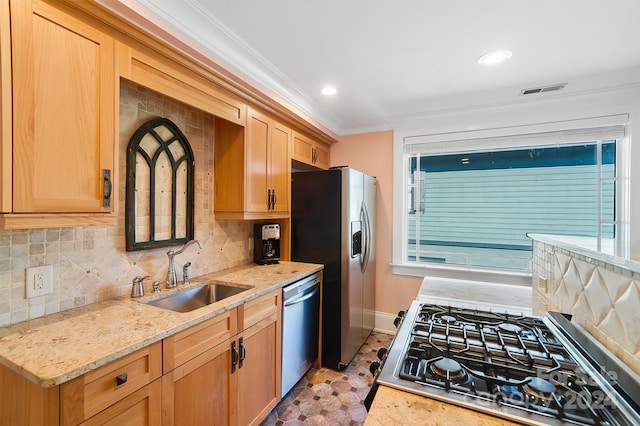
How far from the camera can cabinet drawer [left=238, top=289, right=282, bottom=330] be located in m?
1.67

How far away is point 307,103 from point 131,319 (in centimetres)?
219

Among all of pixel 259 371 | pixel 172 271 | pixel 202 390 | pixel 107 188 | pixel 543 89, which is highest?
pixel 543 89

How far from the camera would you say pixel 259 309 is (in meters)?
1.80

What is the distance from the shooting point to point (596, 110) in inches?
96.8

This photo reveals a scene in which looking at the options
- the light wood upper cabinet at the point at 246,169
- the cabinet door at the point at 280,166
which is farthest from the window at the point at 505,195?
the light wood upper cabinet at the point at 246,169

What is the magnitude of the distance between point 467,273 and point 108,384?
3014 millimetres

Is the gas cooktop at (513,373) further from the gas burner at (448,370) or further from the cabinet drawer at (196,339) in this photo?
the cabinet drawer at (196,339)

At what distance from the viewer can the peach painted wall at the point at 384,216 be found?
329cm

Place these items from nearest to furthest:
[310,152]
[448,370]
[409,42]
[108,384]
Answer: [448,370] < [108,384] < [409,42] < [310,152]

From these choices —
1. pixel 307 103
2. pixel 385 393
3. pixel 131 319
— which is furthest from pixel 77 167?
pixel 307 103

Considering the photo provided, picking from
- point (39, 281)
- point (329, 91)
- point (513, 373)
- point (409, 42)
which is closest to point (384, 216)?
point (329, 91)

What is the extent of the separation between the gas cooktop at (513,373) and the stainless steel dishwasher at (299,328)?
1145 millimetres

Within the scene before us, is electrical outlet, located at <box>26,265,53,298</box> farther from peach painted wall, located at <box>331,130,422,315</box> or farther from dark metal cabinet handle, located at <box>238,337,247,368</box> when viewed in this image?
peach painted wall, located at <box>331,130,422,315</box>

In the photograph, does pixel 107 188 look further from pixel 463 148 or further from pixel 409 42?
pixel 463 148
